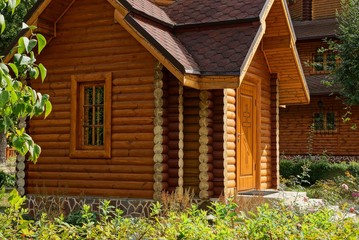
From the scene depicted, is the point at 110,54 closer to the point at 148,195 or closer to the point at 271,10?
the point at 148,195

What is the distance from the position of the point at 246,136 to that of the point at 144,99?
2889mm

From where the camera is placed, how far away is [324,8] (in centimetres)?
2755

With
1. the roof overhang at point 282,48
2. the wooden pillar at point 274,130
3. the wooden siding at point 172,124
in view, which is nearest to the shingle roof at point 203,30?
the roof overhang at point 282,48

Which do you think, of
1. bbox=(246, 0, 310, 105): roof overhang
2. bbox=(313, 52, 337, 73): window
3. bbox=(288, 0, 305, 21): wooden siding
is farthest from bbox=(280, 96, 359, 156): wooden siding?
bbox=(246, 0, 310, 105): roof overhang

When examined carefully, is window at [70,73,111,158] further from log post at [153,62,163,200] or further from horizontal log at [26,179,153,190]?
log post at [153,62,163,200]

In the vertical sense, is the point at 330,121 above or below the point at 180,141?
above

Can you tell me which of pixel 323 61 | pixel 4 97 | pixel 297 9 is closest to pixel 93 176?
pixel 4 97

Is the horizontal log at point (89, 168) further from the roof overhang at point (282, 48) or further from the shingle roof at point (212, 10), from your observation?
the roof overhang at point (282, 48)

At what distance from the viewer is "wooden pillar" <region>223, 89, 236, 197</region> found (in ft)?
33.2

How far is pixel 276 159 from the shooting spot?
13297mm

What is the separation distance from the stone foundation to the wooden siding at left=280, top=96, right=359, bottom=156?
1476 cm

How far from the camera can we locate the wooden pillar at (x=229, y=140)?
33.2 ft

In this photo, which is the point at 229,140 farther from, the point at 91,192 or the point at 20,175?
the point at 20,175

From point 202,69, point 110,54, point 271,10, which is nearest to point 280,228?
point 202,69
